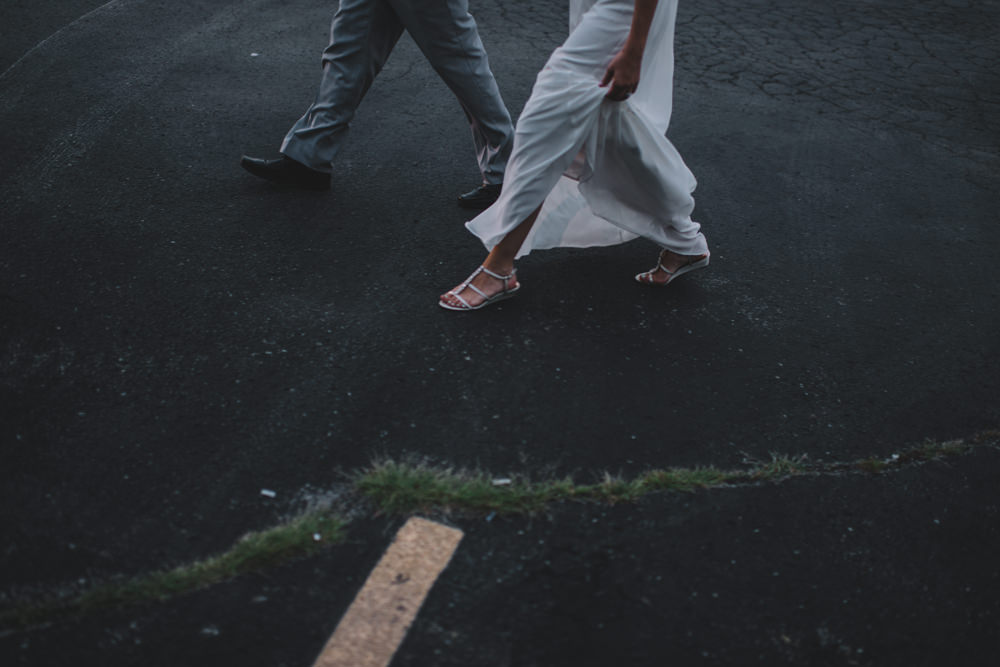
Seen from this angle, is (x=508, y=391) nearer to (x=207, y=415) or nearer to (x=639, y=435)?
(x=639, y=435)

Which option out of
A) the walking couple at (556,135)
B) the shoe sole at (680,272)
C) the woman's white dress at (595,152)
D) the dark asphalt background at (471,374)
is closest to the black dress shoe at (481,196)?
the walking couple at (556,135)

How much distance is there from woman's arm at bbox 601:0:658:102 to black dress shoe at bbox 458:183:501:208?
1.13 meters

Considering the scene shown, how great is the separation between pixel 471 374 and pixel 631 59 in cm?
123

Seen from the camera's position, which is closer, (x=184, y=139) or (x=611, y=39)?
(x=611, y=39)

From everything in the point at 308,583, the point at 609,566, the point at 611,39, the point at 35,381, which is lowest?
the point at 609,566

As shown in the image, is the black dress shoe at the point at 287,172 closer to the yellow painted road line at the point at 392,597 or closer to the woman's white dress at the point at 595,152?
the woman's white dress at the point at 595,152

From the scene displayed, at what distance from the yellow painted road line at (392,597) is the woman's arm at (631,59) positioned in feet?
5.47

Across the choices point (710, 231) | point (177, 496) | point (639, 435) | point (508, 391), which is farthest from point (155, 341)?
point (710, 231)

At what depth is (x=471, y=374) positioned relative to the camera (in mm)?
2953

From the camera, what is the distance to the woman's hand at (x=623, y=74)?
9.66 feet

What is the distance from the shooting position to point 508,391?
289cm

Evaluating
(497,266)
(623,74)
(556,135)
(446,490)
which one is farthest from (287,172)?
(446,490)

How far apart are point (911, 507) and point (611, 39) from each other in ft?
6.03

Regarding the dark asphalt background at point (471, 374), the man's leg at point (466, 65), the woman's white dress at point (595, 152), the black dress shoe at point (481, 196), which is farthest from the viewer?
the black dress shoe at point (481, 196)
